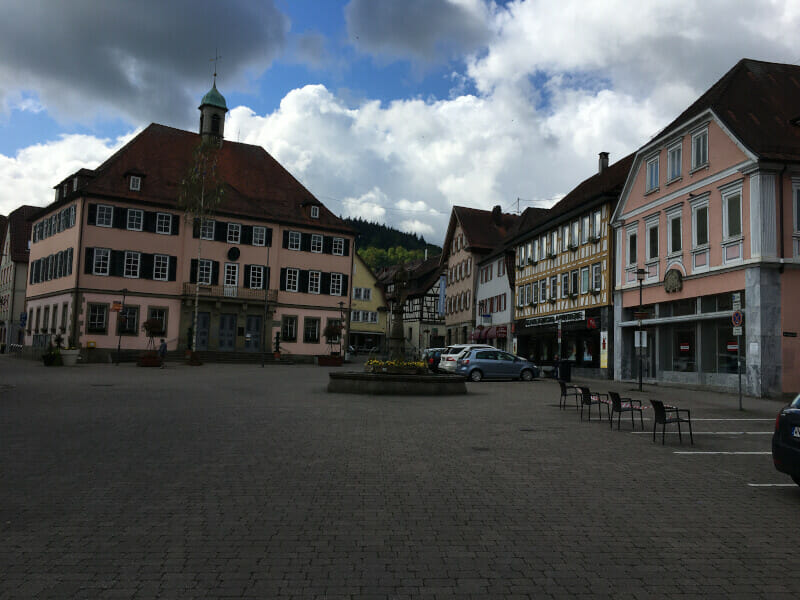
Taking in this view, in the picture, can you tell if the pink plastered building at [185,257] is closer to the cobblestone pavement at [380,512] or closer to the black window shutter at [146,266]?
Result: the black window shutter at [146,266]

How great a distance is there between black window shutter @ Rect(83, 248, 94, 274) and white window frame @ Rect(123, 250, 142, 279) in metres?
2.11

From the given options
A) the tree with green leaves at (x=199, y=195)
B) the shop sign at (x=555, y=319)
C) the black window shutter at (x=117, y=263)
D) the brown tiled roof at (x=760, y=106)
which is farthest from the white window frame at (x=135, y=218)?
the brown tiled roof at (x=760, y=106)

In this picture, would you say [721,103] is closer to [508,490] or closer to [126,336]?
[508,490]

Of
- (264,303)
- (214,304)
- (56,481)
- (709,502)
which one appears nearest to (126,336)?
(214,304)

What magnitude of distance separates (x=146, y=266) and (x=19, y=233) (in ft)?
103

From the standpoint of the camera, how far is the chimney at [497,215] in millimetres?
64188

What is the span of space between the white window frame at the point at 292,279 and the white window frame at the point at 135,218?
11156 millimetres

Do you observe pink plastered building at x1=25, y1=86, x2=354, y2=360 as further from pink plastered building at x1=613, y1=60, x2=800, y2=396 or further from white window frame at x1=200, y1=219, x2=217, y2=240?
pink plastered building at x1=613, y1=60, x2=800, y2=396

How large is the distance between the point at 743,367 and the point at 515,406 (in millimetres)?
10412

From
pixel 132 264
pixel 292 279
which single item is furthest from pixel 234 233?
pixel 132 264

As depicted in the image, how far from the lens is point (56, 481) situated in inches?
302

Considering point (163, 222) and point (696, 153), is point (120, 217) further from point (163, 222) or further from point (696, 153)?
point (696, 153)

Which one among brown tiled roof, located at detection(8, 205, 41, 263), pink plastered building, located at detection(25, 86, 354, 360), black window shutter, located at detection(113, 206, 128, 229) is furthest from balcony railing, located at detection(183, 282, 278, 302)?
brown tiled roof, located at detection(8, 205, 41, 263)

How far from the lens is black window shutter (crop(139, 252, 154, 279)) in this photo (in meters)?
46.5
